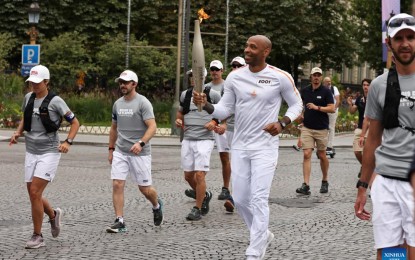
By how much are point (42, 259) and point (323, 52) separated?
5624 centimetres

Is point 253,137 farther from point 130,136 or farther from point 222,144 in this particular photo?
point 222,144

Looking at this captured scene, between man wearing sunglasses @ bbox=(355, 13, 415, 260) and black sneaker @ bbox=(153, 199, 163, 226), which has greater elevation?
man wearing sunglasses @ bbox=(355, 13, 415, 260)

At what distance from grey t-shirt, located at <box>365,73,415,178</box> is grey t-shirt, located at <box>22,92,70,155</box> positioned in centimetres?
447

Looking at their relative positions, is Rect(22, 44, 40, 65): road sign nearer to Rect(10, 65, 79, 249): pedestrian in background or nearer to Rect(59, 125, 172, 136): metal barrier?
Rect(59, 125, 172, 136): metal barrier

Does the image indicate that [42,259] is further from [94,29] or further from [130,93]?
[94,29]

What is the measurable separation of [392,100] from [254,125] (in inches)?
105

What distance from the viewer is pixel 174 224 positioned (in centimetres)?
1073

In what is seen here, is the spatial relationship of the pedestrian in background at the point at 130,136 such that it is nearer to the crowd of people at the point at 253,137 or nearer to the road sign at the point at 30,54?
the crowd of people at the point at 253,137

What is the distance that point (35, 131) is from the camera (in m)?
9.38

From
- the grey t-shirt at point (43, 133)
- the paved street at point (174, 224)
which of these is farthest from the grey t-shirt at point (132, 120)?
the grey t-shirt at point (43, 133)

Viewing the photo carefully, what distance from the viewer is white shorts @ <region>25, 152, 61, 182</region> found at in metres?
9.23

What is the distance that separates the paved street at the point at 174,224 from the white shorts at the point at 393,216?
10.3 feet

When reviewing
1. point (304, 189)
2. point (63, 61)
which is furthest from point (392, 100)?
point (63, 61)

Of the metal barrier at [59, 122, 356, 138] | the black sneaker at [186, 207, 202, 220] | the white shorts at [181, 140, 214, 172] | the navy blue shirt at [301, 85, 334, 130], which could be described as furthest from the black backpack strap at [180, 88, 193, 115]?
the metal barrier at [59, 122, 356, 138]
